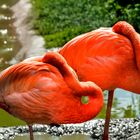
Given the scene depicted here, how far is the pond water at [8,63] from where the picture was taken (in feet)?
21.1

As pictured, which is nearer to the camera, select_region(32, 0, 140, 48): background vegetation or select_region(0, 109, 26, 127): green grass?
select_region(0, 109, 26, 127): green grass

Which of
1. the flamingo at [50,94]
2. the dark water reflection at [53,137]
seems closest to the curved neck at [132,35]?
the flamingo at [50,94]

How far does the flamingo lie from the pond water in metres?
2.50

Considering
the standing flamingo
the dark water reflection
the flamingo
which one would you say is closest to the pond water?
the dark water reflection

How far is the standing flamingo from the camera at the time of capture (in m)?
4.11

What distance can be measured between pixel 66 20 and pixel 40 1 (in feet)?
5.49

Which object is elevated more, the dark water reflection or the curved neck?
the curved neck

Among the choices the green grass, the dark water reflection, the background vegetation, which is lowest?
the green grass

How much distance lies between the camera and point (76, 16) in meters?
10.4

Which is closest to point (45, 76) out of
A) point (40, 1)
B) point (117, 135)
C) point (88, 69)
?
point (88, 69)

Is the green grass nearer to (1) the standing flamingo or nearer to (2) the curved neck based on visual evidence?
(1) the standing flamingo

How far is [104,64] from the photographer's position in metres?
4.11

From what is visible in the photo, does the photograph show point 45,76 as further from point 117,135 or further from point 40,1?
point 40,1

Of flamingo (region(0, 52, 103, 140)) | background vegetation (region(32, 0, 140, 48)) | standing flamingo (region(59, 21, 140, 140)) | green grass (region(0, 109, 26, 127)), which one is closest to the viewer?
flamingo (region(0, 52, 103, 140))
